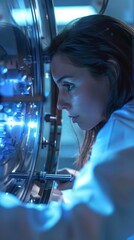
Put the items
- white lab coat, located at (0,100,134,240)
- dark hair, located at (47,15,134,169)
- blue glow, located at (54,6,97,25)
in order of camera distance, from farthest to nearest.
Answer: blue glow, located at (54,6,97,25) < dark hair, located at (47,15,134,169) < white lab coat, located at (0,100,134,240)

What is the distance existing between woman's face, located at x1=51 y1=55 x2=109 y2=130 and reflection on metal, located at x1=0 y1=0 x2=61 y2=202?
3.0 inches

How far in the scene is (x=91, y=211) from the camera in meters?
0.58

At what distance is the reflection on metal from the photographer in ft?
2.83

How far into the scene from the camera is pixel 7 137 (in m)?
0.94

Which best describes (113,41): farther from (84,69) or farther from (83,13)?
(83,13)

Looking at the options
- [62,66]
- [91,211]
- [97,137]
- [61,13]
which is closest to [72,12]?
[61,13]

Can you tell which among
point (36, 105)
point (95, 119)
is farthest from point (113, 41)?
point (36, 105)

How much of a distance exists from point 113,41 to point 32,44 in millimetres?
246

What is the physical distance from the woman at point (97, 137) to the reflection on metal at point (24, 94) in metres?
0.08

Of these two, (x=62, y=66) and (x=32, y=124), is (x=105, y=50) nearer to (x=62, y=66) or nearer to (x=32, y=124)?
(x=62, y=66)

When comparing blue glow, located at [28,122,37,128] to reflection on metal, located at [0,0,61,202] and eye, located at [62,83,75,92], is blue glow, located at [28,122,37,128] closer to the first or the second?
reflection on metal, located at [0,0,61,202]

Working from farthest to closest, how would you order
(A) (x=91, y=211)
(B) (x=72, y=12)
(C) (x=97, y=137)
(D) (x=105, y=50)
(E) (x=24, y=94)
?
(B) (x=72, y=12) → (E) (x=24, y=94) → (D) (x=105, y=50) → (C) (x=97, y=137) → (A) (x=91, y=211)

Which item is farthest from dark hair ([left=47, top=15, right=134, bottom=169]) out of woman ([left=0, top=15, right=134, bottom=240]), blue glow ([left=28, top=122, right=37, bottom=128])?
blue glow ([left=28, top=122, right=37, bottom=128])

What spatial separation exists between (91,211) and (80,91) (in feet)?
1.19
